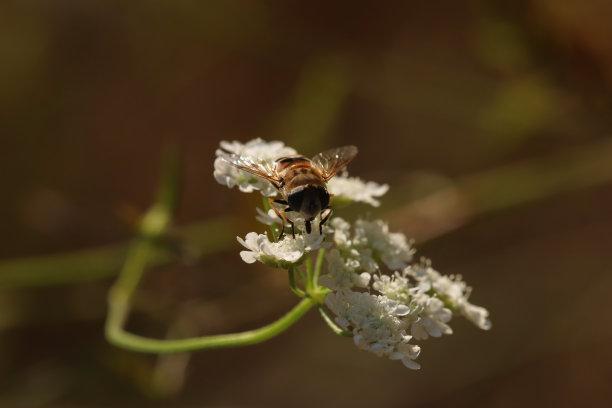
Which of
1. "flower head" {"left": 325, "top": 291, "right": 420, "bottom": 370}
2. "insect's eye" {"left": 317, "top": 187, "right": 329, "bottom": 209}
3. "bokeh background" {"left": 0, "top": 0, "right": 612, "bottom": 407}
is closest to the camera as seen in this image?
"flower head" {"left": 325, "top": 291, "right": 420, "bottom": 370}

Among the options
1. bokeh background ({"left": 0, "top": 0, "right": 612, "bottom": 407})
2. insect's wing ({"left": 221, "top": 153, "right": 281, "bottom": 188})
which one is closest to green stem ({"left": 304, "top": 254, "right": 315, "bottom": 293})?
insect's wing ({"left": 221, "top": 153, "right": 281, "bottom": 188})

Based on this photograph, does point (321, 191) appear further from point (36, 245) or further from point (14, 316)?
point (36, 245)

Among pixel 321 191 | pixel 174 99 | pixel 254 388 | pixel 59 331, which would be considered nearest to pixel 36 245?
pixel 59 331

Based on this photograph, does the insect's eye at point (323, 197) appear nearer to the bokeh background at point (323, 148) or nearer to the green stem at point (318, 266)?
the green stem at point (318, 266)

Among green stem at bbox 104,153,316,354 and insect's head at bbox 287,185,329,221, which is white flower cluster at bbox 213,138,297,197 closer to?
insect's head at bbox 287,185,329,221

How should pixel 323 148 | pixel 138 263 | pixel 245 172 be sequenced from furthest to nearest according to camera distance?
pixel 323 148 < pixel 138 263 < pixel 245 172

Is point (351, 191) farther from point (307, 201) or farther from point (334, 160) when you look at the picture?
point (307, 201)

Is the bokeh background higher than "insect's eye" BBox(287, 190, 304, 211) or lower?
higher

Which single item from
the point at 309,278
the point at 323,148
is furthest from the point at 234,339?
the point at 323,148
